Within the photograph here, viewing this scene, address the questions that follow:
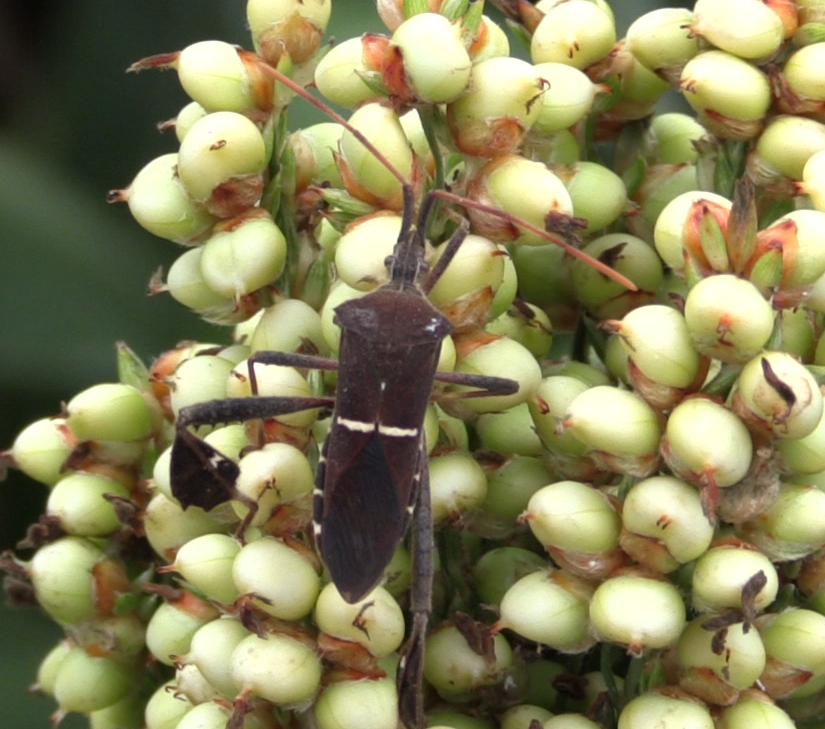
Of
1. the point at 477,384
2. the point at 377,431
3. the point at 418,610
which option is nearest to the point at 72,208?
the point at 377,431

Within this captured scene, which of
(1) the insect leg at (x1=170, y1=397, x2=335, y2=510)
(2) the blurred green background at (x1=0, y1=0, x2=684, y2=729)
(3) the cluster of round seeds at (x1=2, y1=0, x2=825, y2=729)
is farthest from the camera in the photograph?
(2) the blurred green background at (x1=0, y1=0, x2=684, y2=729)

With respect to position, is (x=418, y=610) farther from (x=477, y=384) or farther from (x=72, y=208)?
(x=72, y=208)

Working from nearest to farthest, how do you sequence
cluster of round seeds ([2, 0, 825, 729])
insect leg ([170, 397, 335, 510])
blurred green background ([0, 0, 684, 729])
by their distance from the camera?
1. cluster of round seeds ([2, 0, 825, 729])
2. insect leg ([170, 397, 335, 510])
3. blurred green background ([0, 0, 684, 729])

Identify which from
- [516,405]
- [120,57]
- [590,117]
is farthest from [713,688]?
[120,57]

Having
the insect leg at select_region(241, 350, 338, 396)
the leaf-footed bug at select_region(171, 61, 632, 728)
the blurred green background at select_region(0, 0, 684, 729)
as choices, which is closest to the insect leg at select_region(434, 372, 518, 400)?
the leaf-footed bug at select_region(171, 61, 632, 728)

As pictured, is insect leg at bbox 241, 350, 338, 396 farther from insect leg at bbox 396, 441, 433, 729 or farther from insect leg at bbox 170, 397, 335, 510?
insect leg at bbox 396, 441, 433, 729

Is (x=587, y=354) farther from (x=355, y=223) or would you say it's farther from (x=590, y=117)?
(x=355, y=223)

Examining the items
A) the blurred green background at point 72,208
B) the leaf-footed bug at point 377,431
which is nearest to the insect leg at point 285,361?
the leaf-footed bug at point 377,431

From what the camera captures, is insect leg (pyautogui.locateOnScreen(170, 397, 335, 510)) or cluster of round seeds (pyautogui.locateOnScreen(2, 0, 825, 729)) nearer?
cluster of round seeds (pyautogui.locateOnScreen(2, 0, 825, 729))
